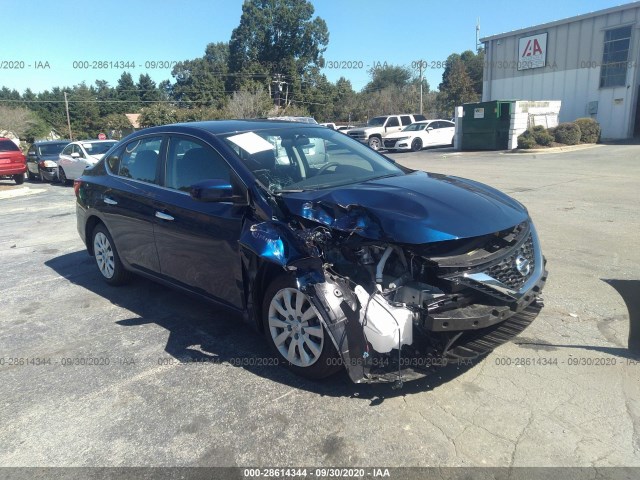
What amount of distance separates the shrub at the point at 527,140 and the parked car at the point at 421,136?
4.78 metres

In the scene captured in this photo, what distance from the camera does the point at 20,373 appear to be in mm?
3795

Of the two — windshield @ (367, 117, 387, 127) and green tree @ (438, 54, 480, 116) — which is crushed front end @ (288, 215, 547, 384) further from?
green tree @ (438, 54, 480, 116)

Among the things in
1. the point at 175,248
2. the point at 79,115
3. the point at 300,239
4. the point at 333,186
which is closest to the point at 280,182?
the point at 333,186

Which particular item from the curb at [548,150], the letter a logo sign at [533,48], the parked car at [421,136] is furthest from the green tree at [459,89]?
the curb at [548,150]

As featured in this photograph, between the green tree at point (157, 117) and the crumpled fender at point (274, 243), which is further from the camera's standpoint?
the green tree at point (157, 117)

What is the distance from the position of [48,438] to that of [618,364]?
387 cm

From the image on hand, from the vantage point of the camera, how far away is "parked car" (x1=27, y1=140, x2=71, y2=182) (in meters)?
18.0

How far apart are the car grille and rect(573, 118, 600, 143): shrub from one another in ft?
84.8

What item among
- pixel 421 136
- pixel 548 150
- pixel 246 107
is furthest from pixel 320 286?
pixel 246 107

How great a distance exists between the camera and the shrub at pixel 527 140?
23.3m

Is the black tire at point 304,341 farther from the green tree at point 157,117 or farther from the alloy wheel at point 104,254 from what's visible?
the green tree at point 157,117

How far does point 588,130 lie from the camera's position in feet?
84.8

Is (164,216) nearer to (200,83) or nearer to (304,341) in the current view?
(304,341)

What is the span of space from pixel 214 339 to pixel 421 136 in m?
25.1
